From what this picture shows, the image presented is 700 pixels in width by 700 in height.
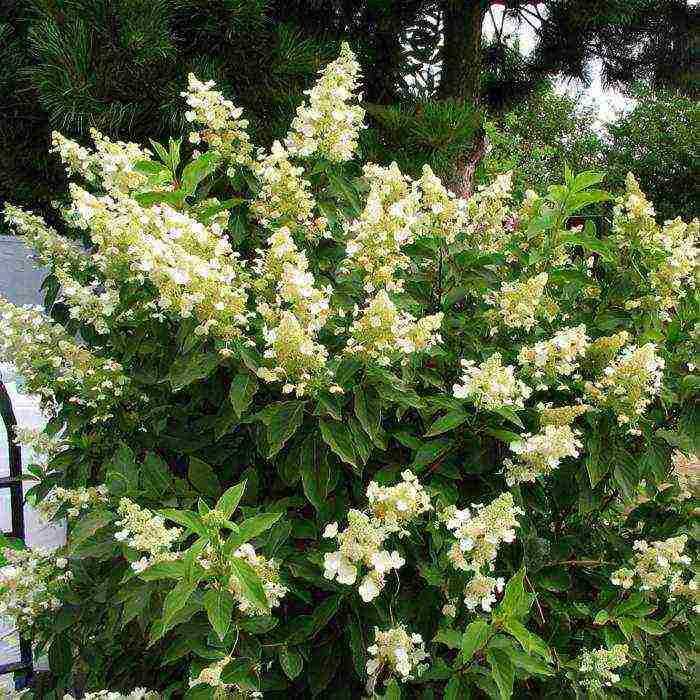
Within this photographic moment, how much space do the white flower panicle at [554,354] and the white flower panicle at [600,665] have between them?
21.6 inches

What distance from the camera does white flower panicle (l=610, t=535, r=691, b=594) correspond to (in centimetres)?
152

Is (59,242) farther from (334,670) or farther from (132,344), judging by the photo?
(334,670)

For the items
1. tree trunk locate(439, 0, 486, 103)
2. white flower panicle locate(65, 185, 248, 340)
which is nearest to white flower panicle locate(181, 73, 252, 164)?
white flower panicle locate(65, 185, 248, 340)

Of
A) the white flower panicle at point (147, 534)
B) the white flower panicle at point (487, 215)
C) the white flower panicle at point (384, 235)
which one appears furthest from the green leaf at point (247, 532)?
the white flower panicle at point (487, 215)

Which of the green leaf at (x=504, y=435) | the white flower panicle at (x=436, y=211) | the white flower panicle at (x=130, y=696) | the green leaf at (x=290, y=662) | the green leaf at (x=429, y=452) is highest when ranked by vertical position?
the white flower panicle at (x=436, y=211)

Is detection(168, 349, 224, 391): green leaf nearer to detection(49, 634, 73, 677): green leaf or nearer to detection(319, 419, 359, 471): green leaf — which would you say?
detection(319, 419, 359, 471): green leaf

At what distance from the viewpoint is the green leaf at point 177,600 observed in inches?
42.6

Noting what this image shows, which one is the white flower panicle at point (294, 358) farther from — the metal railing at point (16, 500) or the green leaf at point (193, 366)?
the metal railing at point (16, 500)

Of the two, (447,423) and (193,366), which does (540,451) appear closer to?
(447,423)

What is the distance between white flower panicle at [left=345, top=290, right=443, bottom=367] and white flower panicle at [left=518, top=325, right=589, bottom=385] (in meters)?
0.23

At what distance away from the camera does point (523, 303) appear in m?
1.56

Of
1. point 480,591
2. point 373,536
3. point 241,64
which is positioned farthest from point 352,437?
point 241,64

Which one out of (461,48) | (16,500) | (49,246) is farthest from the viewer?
(461,48)

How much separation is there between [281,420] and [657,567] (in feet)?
2.89
